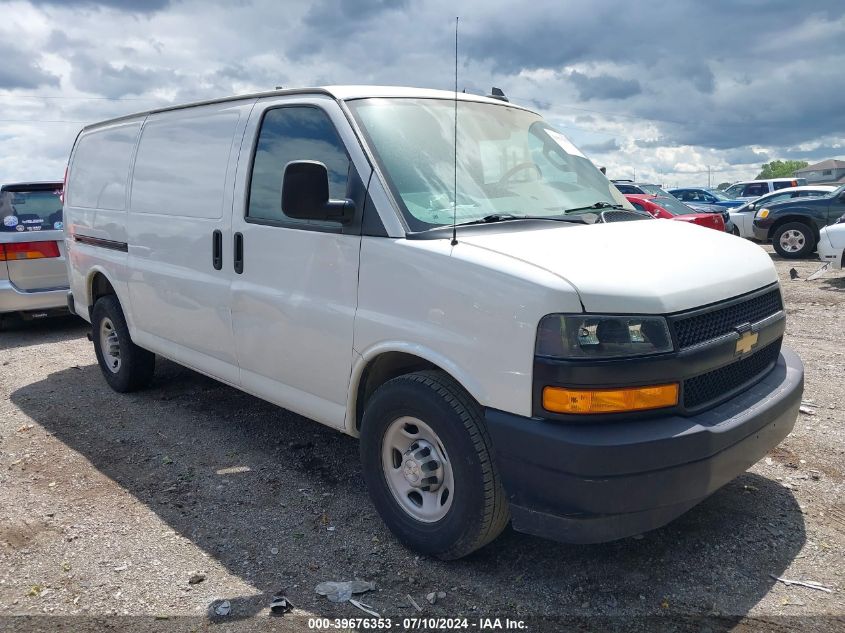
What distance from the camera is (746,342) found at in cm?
325

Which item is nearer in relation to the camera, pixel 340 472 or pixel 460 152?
pixel 460 152

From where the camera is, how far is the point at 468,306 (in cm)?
299

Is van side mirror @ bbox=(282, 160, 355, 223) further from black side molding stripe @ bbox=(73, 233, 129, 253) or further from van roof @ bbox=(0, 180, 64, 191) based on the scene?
van roof @ bbox=(0, 180, 64, 191)

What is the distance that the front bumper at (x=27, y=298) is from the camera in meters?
8.65

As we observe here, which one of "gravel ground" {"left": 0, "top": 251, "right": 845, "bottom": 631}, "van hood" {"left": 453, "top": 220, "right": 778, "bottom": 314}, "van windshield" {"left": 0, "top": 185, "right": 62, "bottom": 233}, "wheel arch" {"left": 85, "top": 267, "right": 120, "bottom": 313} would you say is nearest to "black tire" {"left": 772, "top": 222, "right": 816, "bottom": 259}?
"gravel ground" {"left": 0, "top": 251, "right": 845, "bottom": 631}

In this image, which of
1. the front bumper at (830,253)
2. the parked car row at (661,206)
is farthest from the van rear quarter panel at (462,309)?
the front bumper at (830,253)

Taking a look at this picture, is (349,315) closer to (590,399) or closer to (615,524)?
(590,399)

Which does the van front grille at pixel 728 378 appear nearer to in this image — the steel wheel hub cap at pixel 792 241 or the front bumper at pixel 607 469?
the front bumper at pixel 607 469

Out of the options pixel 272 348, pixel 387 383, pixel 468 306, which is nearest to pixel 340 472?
pixel 272 348

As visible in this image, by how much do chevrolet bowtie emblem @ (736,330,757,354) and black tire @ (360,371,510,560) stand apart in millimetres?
1181

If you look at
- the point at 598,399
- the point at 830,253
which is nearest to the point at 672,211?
the point at 830,253

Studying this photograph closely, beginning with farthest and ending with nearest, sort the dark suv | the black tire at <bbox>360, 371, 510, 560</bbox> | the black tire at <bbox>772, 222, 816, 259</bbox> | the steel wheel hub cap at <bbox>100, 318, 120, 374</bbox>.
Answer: the black tire at <bbox>772, 222, 816, 259</bbox> < the dark suv < the steel wheel hub cap at <bbox>100, 318, 120, 374</bbox> < the black tire at <bbox>360, 371, 510, 560</bbox>

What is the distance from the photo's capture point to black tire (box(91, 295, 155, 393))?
5930 mm

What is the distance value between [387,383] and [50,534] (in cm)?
203
